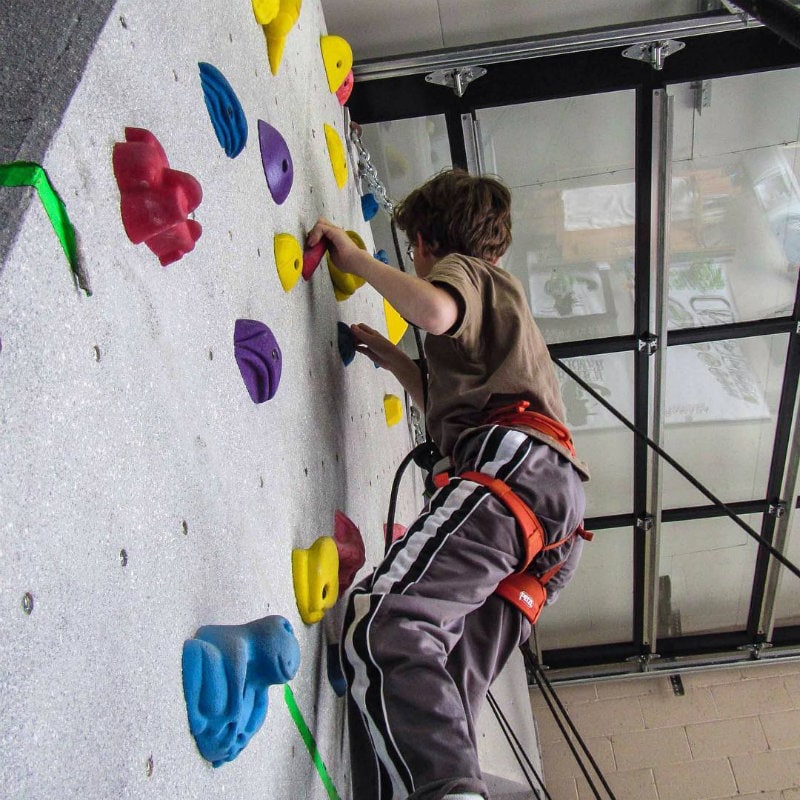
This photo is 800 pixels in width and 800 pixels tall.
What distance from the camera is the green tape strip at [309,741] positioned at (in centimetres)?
88

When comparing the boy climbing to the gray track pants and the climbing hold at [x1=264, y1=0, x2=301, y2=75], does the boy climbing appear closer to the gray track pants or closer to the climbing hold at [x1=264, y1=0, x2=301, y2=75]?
the gray track pants

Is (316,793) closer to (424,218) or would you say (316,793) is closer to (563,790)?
(424,218)

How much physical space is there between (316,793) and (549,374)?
71 cm

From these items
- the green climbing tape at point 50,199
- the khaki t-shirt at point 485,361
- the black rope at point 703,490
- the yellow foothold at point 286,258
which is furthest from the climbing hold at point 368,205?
the green climbing tape at point 50,199

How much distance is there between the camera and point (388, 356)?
60.1 inches

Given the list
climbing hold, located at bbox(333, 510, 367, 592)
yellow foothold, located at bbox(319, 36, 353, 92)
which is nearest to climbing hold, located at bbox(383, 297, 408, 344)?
yellow foothold, located at bbox(319, 36, 353, 92)

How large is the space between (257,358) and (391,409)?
1.01m

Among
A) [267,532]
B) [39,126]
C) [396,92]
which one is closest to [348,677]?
[267,532]

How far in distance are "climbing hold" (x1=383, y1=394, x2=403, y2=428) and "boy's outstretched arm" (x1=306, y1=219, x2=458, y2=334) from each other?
0.63m

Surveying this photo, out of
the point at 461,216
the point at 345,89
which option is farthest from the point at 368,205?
the point at 461,216

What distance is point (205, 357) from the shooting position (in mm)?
741

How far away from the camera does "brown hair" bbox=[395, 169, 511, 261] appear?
4.78 ft

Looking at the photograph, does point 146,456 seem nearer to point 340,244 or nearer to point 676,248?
point 340,244

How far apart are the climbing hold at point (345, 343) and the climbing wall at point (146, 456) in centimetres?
29
